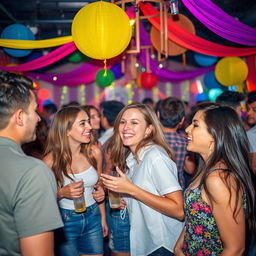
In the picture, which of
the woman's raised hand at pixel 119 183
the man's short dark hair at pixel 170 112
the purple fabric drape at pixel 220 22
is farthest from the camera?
the purple fabric drape at pixel 220 22

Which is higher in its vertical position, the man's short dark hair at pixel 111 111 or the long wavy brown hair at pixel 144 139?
the man's short dark hair at pixel 111 111

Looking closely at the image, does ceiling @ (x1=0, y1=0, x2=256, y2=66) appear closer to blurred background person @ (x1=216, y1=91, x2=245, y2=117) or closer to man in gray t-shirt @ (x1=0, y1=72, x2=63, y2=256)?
blurred background person @ (x1=216, y1=91, x2=245, y2=117)

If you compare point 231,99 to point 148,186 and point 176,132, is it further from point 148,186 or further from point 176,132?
point 148,186

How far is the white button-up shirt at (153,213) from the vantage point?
1620 millimetres

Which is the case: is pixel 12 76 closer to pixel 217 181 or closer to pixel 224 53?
pixel 217 181

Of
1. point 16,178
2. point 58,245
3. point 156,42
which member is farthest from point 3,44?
point 16,178

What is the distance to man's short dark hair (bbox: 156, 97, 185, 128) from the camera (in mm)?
2693

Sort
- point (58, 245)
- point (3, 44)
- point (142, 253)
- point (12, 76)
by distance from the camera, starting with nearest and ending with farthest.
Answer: point (12, 76) < point (142, 253) < point (58, 245) < point (3, 44)

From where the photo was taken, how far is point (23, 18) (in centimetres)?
619


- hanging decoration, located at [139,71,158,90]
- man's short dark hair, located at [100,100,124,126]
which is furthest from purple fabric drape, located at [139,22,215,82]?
man's short dark hair, located at [100,100,124,126]

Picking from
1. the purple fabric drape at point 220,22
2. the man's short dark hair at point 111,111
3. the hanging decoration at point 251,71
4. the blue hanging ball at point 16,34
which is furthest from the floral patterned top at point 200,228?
the hanging decoration at point 251,71

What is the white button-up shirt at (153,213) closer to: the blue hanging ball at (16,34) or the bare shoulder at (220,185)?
the bare shoulder at (220,185)

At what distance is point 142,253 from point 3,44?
319cm

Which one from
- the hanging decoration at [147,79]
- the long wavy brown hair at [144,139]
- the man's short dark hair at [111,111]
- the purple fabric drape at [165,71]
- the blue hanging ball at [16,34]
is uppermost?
the blue hanging ball at [16,34]
